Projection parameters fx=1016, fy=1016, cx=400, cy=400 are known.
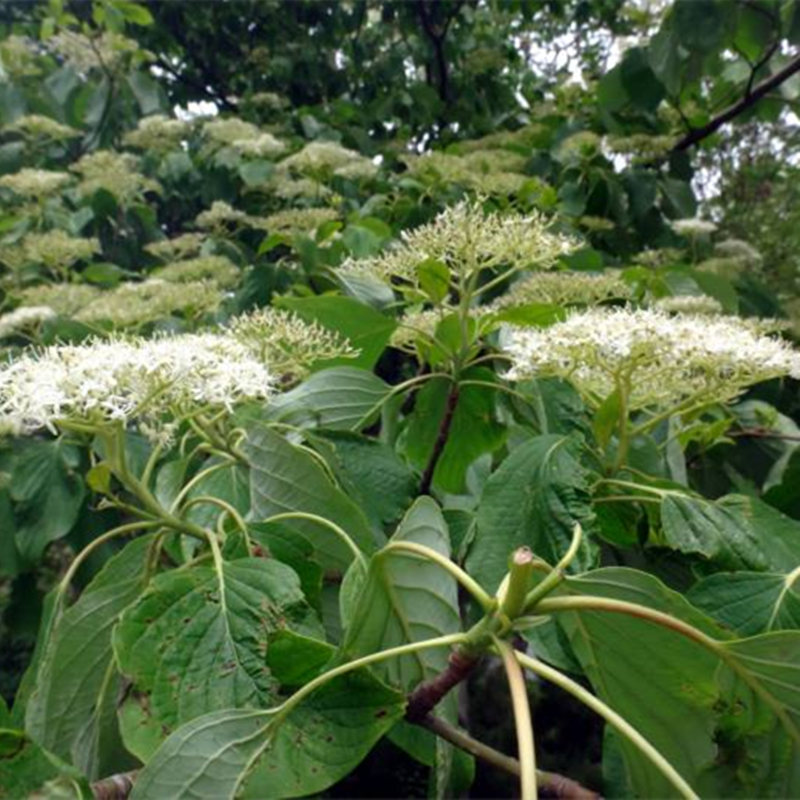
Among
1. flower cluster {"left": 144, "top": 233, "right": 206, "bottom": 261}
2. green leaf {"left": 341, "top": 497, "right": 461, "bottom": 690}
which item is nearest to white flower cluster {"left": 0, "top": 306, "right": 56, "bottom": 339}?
flower cluster {"left": 144, "top": 233, "right": 206, "bottom": 261}

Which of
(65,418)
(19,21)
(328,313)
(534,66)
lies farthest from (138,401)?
(534,66)

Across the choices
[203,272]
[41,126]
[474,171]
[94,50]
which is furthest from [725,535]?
[94,50]

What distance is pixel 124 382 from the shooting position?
71 centimetres

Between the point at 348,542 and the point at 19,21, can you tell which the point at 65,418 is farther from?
the point at 19,21

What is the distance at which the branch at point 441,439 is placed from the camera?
3.23 ft

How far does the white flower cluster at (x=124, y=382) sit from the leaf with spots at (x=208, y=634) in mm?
126

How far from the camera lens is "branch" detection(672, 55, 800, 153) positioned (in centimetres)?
231

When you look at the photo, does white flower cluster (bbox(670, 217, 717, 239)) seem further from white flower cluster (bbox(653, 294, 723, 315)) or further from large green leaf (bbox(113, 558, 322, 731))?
large green leaf (bbox(113, 558, 322, 731))

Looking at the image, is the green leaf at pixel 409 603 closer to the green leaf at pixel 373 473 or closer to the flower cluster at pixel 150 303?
the green leaf at pixel 373 473

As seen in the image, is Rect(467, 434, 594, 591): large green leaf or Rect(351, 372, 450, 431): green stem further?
Rect(351, 372, 450, 431): green stem

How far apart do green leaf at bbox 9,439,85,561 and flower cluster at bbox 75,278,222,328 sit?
21cm

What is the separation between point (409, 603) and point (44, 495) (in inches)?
38.1

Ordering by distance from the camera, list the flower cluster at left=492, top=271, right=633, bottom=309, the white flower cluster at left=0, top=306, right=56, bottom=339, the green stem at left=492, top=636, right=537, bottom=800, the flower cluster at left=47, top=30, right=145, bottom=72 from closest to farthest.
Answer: the green stem at left=492, top=636, right=537, bottom=800
the flower cluster at left=492, top=271, right=633, bottom=309
the white flower cluster at left=0, top=306, right=56, bottom=339
the flower cluster at left=47, top=30, right=145, bottom=72

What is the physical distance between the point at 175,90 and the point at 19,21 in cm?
58
